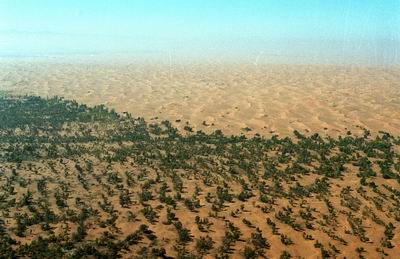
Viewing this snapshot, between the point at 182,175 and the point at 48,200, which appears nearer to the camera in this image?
the point at 48,200

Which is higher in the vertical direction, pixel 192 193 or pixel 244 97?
pixel 244 97

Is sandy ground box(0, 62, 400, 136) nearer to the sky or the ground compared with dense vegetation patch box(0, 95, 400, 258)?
nearer to the sky

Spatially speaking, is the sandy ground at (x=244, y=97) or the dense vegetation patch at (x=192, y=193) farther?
the sandy ground at (x=244, y=97)

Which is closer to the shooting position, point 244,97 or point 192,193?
point 192,193

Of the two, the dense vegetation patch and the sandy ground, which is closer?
the dense vegetation patch

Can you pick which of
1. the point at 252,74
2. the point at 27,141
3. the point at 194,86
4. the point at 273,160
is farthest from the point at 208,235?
the point at 252,74

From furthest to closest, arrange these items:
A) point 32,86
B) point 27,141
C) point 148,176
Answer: point 32,86, point 27,141, point 148,176

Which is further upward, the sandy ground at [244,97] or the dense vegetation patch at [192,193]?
the sandy ground at [244,97]

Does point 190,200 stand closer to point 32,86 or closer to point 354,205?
point 354,205
